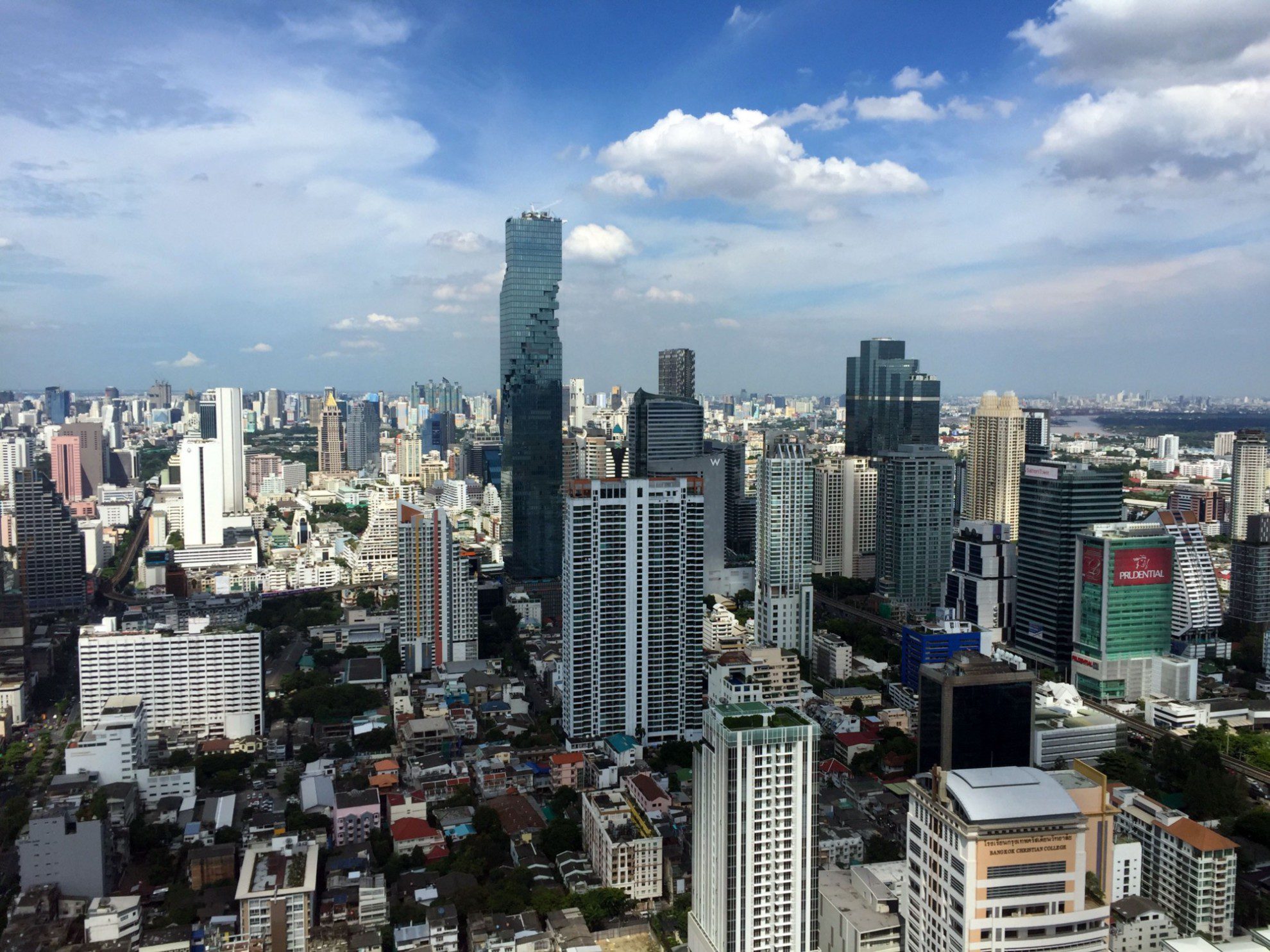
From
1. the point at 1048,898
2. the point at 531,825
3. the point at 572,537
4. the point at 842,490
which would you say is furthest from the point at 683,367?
the point at 1048,898

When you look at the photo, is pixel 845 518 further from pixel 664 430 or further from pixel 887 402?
pixel 887 402

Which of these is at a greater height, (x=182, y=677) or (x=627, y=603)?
(x=627, y=603)

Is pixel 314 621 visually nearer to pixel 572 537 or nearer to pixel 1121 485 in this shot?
pixel 572 537

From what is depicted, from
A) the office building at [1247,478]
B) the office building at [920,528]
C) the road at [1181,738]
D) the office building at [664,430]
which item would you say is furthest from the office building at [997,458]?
the road at [1181,738]

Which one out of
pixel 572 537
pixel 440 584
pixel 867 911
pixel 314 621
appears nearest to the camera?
pixel 867 911

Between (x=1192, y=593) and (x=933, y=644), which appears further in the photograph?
(x=1192, y=593)

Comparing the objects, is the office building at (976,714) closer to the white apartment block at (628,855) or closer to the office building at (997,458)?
the white apartment block at (628,855)

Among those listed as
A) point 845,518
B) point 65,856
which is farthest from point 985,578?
point 65,856

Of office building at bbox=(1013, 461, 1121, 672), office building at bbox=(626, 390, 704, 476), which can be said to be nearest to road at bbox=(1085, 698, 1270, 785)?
office building at bbox=(1013, 461, 1121, 672)
